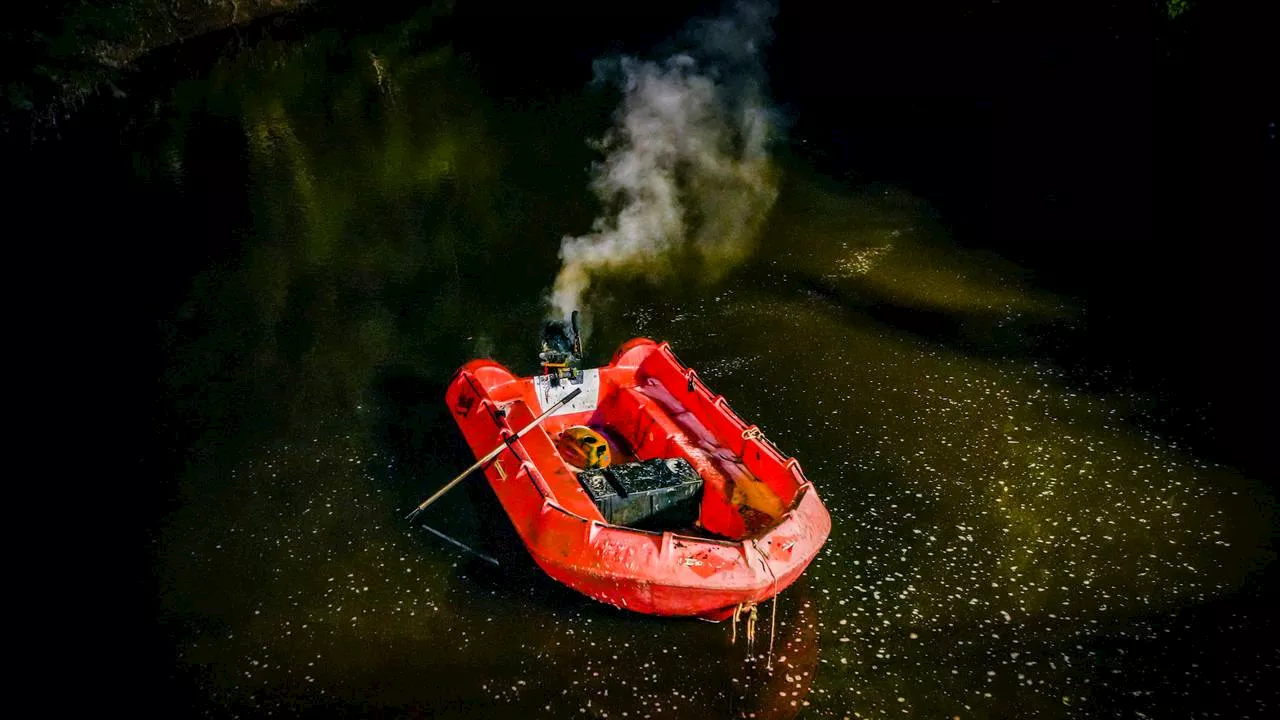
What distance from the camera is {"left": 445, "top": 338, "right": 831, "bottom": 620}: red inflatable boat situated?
4738mm

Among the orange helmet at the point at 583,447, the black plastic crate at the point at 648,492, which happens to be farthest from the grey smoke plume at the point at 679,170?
the black plastic crate at the point at 648,492

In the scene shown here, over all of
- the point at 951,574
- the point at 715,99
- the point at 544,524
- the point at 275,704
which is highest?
the point at 715,99

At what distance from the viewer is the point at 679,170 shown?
15.0 meters

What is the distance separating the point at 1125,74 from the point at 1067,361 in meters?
12.4

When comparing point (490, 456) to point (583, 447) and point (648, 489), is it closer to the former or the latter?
point (583, 447)

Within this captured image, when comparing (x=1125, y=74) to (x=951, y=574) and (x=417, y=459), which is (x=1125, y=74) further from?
(x=417, y=459)

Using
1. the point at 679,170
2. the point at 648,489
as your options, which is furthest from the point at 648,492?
the point at 679,170

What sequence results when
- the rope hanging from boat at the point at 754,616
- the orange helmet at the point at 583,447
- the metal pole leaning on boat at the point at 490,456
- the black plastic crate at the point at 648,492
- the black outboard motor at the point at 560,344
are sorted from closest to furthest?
the rope hanging from boat at the point at 754,616 < the black plastic crate at the point at 648,492 < the metal pole leaning on boat at the point at 490,456 < the orange helmet at the point at 583,447 < the black outboard motor at the point at 560,344

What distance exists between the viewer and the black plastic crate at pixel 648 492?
17.5ft

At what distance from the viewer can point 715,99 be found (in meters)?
20.7

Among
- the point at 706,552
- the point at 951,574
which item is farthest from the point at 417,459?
the point at 951,574

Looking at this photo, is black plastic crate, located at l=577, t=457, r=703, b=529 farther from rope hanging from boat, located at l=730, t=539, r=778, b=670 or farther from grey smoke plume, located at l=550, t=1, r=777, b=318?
grey smoke plume, located at l=550, t=1, r=777, b=318

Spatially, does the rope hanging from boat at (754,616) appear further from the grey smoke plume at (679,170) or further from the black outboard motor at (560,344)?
the grey smoke plume at (679,170)

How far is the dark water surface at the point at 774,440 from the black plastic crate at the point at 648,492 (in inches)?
26.1
